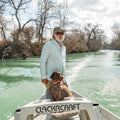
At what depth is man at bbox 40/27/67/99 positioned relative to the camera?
2879mm

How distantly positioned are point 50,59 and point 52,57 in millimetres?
54

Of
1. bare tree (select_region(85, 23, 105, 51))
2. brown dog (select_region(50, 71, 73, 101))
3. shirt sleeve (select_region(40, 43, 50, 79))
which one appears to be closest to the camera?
brown dog (select_region(50, 71, 73, 101))

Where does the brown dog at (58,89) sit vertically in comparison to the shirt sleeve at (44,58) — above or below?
below

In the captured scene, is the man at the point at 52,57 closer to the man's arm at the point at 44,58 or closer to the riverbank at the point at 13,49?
the man's arm at the point at 44,58

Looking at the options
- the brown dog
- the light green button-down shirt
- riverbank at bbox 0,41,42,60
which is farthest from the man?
riverbank at bbox 0,41,42,60

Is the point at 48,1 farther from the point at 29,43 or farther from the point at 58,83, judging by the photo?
the point at 58,83

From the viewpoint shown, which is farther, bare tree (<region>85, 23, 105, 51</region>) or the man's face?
bare tree (<region>85, 23, 105, 51</region>)

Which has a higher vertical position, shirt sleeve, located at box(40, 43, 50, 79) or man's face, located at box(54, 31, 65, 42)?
man's face, located at box(54, 31, 65, 42)

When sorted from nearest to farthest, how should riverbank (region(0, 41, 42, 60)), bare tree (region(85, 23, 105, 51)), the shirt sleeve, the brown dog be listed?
the brown dog
the shirt sleeve
riverbank (region(0, 41, 42, 60))
bare tree (region(85, 23, 105, 51))

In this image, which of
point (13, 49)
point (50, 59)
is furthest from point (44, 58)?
point (13, 49)

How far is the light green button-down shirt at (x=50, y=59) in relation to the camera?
2.88 m

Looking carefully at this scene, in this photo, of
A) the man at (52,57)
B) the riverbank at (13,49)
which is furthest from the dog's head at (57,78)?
the riverbank at (13,49)

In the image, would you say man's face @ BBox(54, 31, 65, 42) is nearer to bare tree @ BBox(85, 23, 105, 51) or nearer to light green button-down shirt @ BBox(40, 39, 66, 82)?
light green button-down shirt @ BBox(40, 39, 66, 82)

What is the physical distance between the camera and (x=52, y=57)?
2932 millimetres
